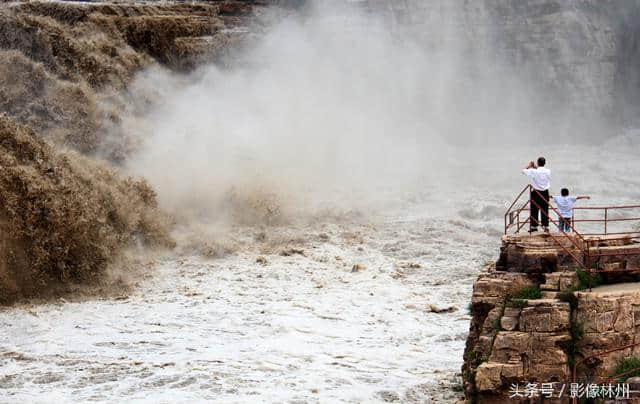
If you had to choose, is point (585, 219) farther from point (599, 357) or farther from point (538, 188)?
point (599, 357)

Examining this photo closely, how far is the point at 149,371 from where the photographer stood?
40.7ft

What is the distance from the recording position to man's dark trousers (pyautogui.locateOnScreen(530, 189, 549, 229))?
11266mm

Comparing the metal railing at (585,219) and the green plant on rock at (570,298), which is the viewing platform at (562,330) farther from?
the metal railing at (585,219)

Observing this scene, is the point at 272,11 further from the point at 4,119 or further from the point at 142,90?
the point at 4,119

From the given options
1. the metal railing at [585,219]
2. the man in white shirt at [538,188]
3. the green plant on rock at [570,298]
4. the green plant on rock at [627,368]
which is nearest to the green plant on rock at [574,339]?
the green plant on rock at [570,298]

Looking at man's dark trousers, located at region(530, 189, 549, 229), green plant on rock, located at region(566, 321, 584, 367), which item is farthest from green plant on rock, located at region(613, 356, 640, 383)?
man's dark trousers, located at region(530, 189, 549, 229)

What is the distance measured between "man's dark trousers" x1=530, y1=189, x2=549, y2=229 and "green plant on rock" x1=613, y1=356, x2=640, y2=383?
6.64 feet

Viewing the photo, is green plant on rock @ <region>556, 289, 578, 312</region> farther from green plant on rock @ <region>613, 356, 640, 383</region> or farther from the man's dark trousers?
the man's dark trousers

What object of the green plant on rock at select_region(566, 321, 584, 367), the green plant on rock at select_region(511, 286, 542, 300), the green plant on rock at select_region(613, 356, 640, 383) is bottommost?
the green plant on rock at select_region(613, 356, 640, 383)

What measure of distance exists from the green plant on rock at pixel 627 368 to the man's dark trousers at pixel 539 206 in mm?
2025

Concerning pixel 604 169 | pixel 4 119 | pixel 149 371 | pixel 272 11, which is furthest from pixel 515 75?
pixel 149 371

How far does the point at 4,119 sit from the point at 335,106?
31.3ft

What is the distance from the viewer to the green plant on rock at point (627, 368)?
9.52 meters

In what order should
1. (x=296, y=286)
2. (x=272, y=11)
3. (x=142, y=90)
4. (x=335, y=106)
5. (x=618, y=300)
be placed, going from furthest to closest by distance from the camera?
(x=272, y=11) → (x=335, y=106) → (x=142, y=90) → (x=296, y=286) → (x=618, y=300)
